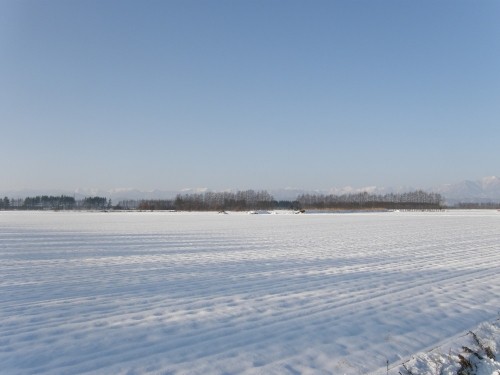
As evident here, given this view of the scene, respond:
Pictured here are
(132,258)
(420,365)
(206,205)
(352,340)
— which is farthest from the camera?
(206,205)

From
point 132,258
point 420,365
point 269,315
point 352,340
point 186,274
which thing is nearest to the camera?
point 420,365

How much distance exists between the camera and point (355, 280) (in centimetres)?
1034

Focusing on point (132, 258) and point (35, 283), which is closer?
point (35, 283)

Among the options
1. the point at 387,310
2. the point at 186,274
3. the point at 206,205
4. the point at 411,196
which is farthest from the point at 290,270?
the point at 411,196

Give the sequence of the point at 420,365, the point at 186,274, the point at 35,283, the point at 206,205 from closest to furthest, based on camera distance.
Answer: the point at 420,365 → the point at 35,283 → the point at 186,274 → the point at 206,205

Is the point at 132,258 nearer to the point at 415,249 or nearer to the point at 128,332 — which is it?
the point at 128,332

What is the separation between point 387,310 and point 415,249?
1110 cm

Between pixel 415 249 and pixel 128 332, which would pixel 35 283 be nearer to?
pixel 128 332

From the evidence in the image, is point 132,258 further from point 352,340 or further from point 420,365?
point 420,365

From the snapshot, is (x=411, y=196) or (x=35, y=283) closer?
(x=35, y=283)

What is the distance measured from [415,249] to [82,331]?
14962 mm

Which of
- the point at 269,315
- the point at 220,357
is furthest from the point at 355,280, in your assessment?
the point at 220,357

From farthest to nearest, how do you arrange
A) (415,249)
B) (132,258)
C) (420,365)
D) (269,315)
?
(415,249), (132,258), (269,315), (420,365)

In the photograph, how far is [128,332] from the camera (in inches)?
240
